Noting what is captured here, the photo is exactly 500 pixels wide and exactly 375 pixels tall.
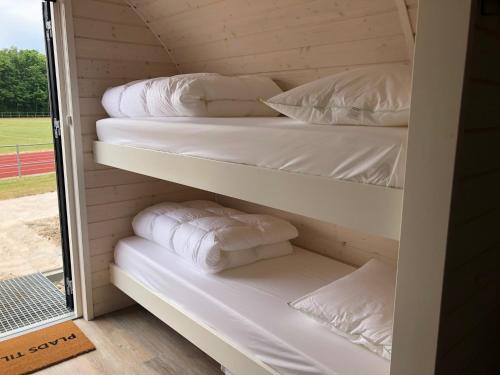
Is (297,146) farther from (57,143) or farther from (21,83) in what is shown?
(21,83)

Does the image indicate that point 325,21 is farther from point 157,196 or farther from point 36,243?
point 36,243

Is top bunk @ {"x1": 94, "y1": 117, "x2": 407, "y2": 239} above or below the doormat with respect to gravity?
above

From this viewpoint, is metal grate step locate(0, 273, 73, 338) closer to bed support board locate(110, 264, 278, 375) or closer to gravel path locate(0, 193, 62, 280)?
gravel path locate(0, 193, 62, 280)

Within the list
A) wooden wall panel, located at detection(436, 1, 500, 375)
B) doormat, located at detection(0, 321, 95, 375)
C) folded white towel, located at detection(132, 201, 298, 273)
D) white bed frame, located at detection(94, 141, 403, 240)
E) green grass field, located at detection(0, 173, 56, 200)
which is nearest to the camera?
wooden wall panel, located at detection(436, 1, 500, 375)

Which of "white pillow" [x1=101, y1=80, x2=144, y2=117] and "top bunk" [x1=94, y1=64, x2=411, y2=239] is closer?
"top bunk" [x1=94, y1=64, x2=411, y2=239]

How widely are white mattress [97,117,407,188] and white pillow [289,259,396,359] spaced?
1.72ft

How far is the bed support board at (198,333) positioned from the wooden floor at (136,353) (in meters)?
0.26

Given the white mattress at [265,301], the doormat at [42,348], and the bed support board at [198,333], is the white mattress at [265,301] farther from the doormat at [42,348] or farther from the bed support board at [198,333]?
the doormat at [42,348]

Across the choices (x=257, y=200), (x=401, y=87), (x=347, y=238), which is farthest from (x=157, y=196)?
(x=401, y=87)

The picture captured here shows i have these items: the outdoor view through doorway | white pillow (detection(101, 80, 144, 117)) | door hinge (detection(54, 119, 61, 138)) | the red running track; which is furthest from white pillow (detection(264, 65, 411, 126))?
the red running track

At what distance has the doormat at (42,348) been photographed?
2.06 meters

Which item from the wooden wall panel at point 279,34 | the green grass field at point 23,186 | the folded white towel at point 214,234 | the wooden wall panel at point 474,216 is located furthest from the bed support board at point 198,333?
the green grass field at point 23,186

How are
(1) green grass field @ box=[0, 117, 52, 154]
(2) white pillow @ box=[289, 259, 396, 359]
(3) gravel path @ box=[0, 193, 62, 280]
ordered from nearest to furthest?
(2) white pillow @ box=[289, 259, 396, 359] < (1) green grass field @ box=[0, 117, 52, 154] < (3) gravel path @ box=[0, 193, 62, 280]

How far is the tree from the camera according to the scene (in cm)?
259
